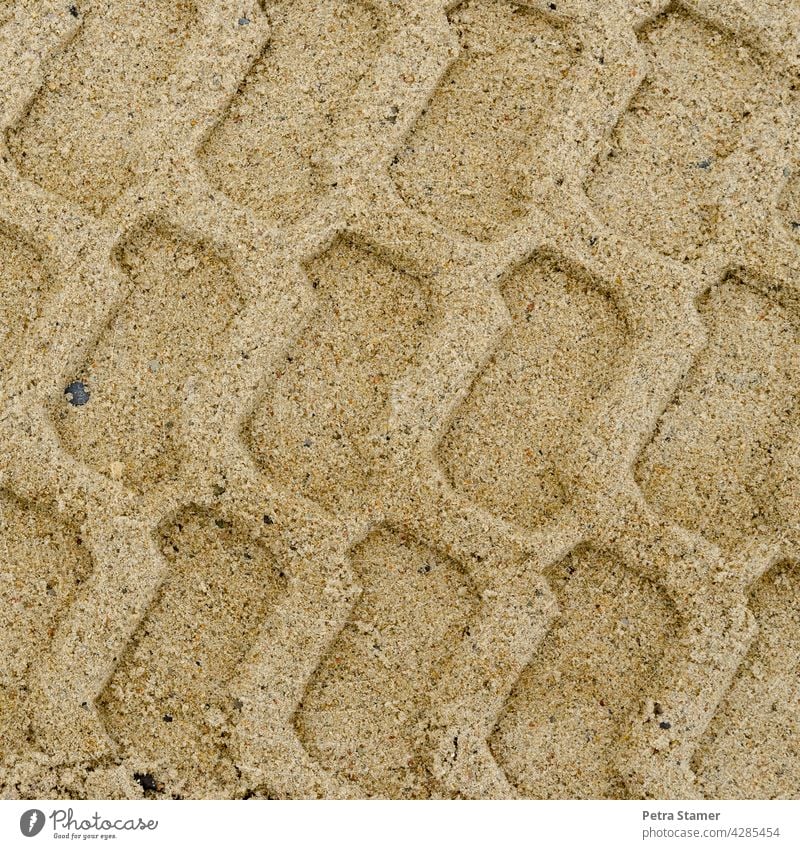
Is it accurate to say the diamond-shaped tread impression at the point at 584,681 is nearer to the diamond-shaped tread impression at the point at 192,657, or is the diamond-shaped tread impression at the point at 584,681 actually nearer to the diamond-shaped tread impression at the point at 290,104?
the diamond-shaped tread impression at the point at 192,657

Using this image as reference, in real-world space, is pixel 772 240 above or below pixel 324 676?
above

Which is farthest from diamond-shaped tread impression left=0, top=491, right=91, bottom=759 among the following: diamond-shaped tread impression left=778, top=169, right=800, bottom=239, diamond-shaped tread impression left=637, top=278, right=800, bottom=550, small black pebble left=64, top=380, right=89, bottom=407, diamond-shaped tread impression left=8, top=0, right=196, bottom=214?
diamond-shaped tread impression left=778, top=169, right=800, bottom=239

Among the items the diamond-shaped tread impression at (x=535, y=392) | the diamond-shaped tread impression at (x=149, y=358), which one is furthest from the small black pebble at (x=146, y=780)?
the diamond-shaped tread impression at (x=535, y=392)

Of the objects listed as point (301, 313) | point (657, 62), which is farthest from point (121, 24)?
point (657, 62)

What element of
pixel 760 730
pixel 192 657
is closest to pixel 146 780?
pixel 192 657

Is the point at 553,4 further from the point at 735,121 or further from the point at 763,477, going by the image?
the point at 763,477

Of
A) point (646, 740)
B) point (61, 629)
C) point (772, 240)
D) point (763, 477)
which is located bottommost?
point (61, 629)
